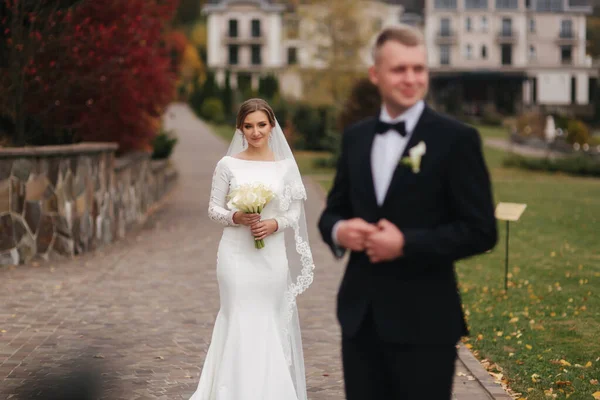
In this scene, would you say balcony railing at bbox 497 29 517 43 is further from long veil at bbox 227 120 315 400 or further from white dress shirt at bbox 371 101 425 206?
white dress shirt at bbox 371 101 425 206

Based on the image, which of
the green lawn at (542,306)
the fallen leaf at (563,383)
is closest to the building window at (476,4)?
the green lawn at (542,306)

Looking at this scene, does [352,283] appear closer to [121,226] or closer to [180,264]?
[180,264]

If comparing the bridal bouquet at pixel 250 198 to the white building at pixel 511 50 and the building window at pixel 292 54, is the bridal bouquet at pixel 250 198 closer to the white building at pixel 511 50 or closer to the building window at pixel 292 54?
the building window at pixel 292 54

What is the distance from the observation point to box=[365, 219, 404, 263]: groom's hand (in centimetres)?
372

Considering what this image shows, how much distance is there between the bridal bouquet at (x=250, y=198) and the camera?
253 inches

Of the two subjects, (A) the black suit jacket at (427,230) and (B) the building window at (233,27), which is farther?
(B) the building window at (233,27)

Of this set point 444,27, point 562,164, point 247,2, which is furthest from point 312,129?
point 444,27

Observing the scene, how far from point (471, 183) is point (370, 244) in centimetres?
46

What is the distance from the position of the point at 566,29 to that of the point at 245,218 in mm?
103435

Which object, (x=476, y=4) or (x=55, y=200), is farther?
(x=476, y=4)

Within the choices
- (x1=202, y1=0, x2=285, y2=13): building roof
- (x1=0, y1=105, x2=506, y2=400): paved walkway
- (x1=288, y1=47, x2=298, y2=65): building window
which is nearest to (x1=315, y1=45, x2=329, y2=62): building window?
(x1=0, y1=105, x2=506, y2=400): paved walkway

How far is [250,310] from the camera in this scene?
6.60 metres

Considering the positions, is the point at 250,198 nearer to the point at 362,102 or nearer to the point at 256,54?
the point at 362,102

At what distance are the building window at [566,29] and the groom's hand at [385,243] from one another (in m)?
105
